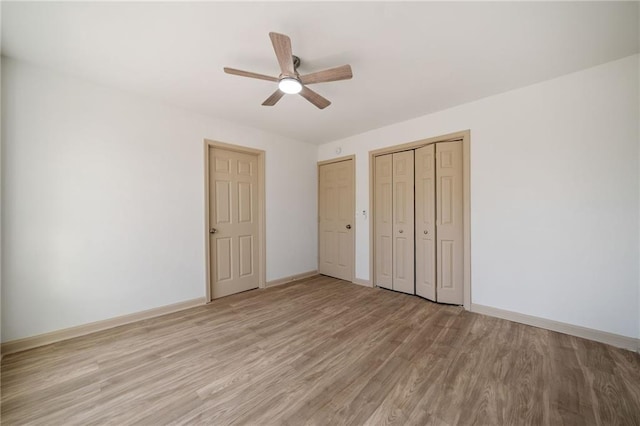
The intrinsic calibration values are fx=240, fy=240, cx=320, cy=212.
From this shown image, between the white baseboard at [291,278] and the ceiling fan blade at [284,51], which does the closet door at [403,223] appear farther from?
the ceiling fan blade at [284,51]

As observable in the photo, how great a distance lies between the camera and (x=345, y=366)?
1941 millimetres

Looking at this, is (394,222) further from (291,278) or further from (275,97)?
(275,97)

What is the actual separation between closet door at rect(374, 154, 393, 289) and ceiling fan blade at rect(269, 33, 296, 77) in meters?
2.36

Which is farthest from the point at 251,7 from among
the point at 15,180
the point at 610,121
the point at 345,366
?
the point at 610,121

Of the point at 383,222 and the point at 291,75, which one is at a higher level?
→ the point at 291,75

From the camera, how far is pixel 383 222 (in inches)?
154

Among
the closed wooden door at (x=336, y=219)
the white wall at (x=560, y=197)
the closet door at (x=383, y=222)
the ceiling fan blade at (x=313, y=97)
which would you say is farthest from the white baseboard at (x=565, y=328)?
the ceiling fan blade at (x=313, y=97)

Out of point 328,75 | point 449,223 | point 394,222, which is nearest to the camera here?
point 328,75

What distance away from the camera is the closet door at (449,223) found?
312 cm

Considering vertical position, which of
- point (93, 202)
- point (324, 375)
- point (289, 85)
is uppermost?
point (289, 85)

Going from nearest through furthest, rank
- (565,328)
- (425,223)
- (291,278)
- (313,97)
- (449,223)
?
(313,97) → (565,328) → (449,223) → (425,223) → (291,278)

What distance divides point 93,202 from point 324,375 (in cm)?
282

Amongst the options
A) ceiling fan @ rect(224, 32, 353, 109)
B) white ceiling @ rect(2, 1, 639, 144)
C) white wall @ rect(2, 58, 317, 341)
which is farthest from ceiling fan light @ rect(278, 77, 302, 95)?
white wall @ rect(2, 58, 317, 341)

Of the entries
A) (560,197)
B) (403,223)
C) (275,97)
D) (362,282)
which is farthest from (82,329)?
(560,197)
